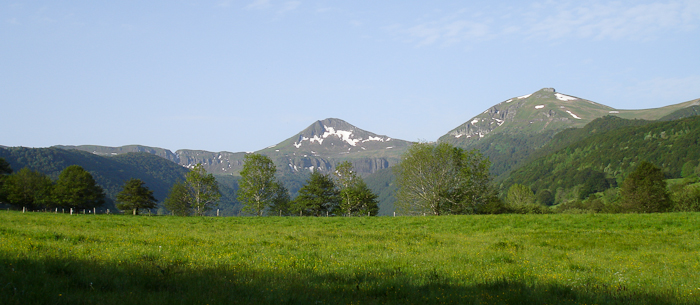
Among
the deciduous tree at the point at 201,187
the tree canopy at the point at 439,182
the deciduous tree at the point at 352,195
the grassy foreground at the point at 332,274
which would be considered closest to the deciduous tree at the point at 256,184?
the deciduous tree at the point at 201,187

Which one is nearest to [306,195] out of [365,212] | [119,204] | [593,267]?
[365,212]

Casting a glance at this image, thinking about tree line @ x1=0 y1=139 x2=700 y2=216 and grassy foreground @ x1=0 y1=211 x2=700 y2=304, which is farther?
tree line @ x1=0 y1=139 x2=700 y2=216

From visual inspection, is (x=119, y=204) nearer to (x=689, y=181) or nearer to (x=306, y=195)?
(x=306, y=195)

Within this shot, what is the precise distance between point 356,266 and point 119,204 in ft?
315

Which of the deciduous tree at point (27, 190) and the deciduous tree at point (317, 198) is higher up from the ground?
the deciduous tree at point (27, 190)

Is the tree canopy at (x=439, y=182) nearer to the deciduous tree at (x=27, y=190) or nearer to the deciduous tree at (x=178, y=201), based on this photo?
the deciduous tree at (x=27, y=190)

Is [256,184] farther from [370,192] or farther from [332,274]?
[332,274]

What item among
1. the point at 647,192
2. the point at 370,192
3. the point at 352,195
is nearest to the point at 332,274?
the point at 352,195

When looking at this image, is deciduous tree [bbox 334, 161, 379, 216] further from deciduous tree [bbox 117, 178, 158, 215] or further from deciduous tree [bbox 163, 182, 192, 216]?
deciduous tree [bbox 163, 182, 192, 216]

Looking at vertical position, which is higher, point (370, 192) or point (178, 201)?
point (370, 192)

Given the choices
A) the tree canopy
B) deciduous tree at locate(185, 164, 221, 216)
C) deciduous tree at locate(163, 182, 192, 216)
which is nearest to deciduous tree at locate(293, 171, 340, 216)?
the tree canopy

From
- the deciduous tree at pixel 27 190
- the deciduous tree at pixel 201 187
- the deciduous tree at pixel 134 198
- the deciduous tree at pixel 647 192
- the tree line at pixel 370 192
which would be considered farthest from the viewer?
the deciduous tree at pixel 201 187

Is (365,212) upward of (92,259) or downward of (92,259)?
downward

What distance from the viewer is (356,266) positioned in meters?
12.1
